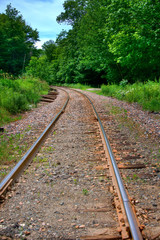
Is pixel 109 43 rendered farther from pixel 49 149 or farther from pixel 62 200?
pixel 62 200

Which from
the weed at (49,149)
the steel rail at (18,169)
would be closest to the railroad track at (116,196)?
the steel rail at (18,169)

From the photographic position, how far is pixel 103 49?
25.7 metres

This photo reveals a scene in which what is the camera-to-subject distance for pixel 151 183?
11.3 feet

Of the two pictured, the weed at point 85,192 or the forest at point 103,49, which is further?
the forest at point 103,49

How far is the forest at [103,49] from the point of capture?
30.3 feet

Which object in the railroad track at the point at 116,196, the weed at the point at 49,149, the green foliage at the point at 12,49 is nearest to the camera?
the railroad track at the point at 116,196

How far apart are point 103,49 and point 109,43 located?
6.00 meters

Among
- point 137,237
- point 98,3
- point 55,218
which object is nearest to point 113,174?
point 55,218

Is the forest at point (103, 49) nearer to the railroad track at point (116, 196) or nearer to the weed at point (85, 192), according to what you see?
the railroad track at point (116, 196)

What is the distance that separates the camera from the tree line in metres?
9.01

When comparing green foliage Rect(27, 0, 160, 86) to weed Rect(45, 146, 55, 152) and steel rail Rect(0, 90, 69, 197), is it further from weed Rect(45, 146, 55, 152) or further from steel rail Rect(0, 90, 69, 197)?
steel rail Rect(0, 90, 69, 197)

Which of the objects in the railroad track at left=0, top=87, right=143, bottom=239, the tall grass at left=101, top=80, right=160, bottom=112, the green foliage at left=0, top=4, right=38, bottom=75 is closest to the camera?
the railroad track at left=0, top=87, right=143, bottom=239

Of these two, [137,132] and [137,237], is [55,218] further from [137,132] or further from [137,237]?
[137,132]

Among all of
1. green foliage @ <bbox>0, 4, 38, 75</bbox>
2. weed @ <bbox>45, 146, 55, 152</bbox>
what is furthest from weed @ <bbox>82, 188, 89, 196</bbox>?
green foliage @ <bbox>0, 4, 38, 75</bbox>
